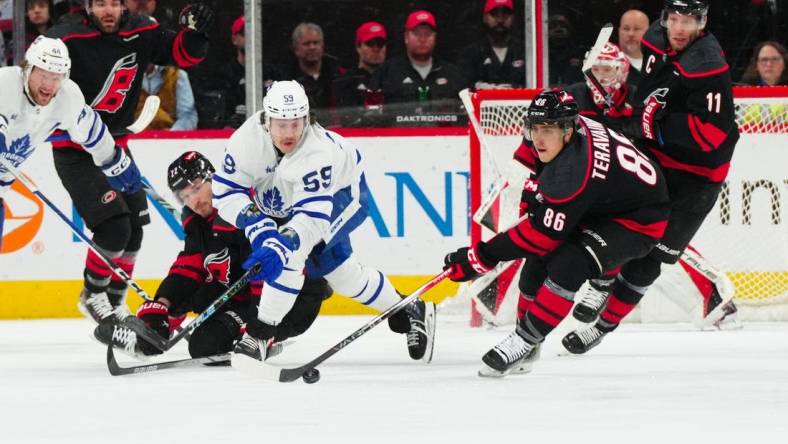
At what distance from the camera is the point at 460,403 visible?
3475mm

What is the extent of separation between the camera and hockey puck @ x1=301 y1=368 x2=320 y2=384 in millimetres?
3867

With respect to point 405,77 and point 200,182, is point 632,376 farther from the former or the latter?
point 405,77

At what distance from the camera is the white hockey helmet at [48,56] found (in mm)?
4512

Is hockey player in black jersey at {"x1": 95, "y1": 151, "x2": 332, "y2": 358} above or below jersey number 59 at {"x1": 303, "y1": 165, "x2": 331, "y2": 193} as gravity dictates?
below

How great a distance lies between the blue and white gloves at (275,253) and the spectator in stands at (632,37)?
2.43 meters

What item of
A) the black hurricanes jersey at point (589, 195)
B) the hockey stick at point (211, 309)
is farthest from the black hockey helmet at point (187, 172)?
the black hurricanes jersey at point (589, 195)

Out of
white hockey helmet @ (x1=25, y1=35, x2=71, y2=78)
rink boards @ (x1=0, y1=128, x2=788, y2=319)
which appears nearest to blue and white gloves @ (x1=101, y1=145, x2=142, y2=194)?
white hockey helmet @ (x1=25, y1=35, x2=71, y2=78)

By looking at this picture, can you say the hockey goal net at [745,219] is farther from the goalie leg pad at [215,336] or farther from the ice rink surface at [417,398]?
the goalie leg pad at [215,336]

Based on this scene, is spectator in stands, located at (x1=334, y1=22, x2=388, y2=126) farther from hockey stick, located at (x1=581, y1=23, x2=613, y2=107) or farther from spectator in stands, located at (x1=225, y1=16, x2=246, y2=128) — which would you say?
hockey stick, located at (x1=581, y1=23, x2=613, y2=107)

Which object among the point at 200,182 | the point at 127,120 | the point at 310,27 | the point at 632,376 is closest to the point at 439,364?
the point at 632,376

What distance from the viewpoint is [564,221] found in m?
3.88

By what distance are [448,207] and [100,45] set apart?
64.4 inches

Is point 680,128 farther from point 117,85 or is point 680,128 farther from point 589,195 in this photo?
point 117,85

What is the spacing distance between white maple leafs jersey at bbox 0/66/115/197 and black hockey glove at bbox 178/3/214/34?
0.61 metres
